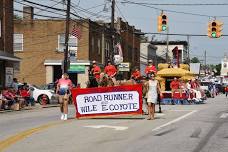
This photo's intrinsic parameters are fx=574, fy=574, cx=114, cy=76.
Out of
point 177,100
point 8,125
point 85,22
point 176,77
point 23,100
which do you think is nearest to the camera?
point 8,125

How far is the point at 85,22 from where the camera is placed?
53.2 m

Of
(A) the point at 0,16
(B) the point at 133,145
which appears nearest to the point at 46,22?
(A) the point at 0,16

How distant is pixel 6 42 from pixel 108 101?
18.1 meters

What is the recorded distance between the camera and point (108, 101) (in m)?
20.6

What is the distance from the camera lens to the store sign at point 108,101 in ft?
67.5

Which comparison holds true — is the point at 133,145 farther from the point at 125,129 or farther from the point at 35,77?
the point at 35,77

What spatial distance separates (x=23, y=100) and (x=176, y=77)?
445 inches

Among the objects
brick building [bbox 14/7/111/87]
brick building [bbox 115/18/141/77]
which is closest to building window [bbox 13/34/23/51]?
brick building [bbox 14/7/111/87]

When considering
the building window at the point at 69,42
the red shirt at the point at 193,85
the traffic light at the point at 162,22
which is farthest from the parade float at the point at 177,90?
the building window at the point at 69,42

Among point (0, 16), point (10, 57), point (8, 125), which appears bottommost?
point (8, 125)

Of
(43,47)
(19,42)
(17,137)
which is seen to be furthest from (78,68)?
(17,137)

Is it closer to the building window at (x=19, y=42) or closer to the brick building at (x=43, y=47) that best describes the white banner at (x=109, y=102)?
the brick building at (x=43, y=47)

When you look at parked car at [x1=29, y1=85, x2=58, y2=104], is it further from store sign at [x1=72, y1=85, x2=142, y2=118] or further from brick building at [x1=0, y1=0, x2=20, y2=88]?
store sign at [x1=72, y1=85, x2=142, y2=118]

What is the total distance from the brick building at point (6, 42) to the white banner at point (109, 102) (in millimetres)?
15490
